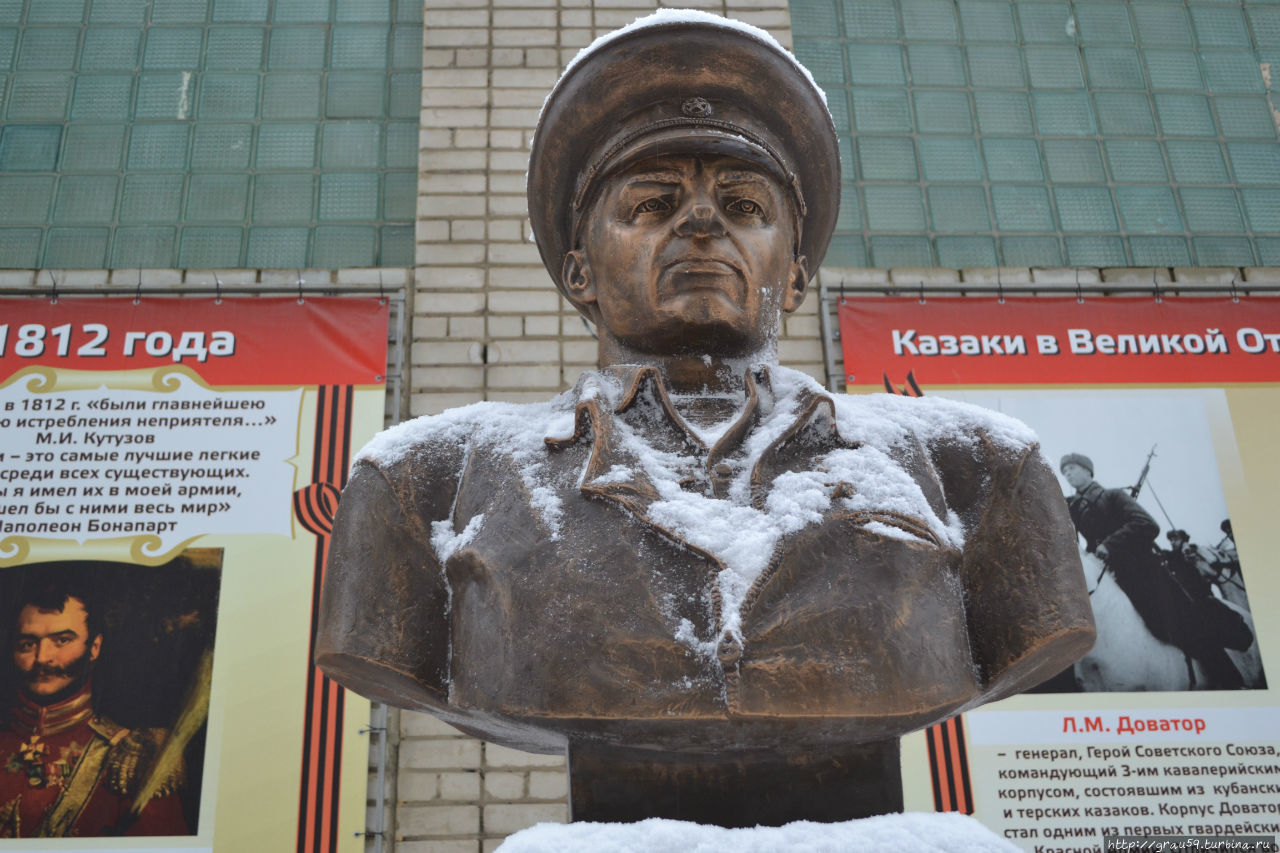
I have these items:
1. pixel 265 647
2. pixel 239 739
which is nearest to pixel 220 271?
pixel 265 647

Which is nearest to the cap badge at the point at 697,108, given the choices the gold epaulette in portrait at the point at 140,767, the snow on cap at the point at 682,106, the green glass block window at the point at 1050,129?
the snow on cap at the point at 682,106

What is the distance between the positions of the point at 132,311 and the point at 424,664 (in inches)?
153

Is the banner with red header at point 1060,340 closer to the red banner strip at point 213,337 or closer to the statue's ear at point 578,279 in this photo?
the red banner strip at point 213,337

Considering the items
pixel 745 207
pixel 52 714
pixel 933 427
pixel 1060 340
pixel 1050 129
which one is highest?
pixel 1050 129

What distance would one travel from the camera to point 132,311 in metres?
5.12

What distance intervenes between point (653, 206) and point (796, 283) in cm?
35

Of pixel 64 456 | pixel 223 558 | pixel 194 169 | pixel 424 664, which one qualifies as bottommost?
pixel 424 664

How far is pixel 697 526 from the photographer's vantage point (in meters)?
1.69

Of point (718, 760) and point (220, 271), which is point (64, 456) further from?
point (718, 760)

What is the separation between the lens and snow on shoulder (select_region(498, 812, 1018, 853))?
1.45 meters

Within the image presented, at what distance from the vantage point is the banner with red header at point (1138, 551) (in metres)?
4.40

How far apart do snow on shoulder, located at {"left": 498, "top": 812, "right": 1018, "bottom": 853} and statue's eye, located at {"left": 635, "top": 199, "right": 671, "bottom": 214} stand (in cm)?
100

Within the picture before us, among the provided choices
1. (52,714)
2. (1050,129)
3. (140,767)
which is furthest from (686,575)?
(1050,129)

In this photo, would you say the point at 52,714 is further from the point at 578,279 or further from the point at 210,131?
the point at 578,279
